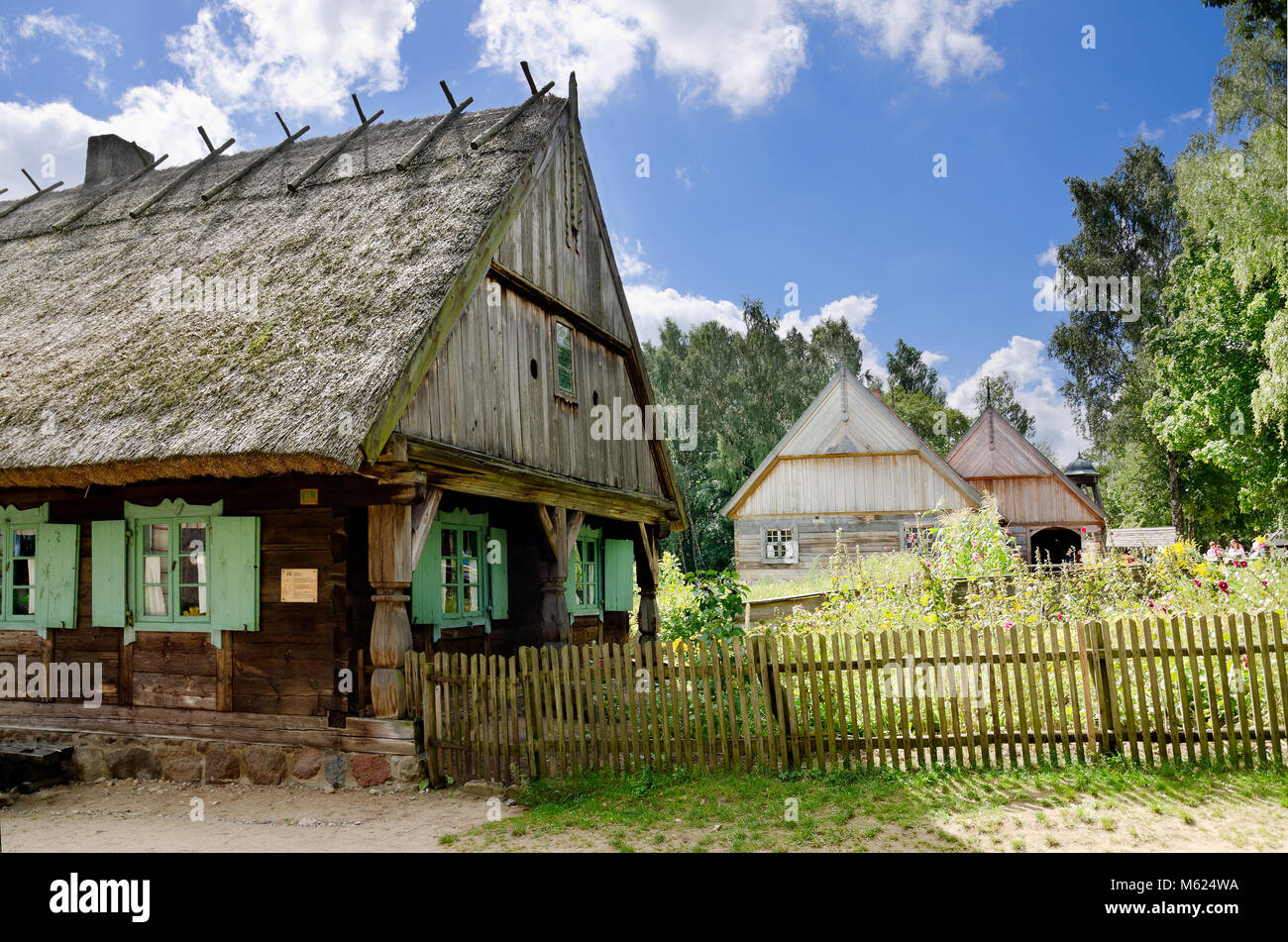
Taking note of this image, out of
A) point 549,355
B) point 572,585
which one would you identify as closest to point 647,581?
point 572,585

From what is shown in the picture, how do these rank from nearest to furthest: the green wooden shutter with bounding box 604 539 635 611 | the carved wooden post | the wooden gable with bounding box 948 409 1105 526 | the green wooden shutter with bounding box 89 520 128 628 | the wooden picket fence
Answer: the wooden picket fence → the carved wooden post → the green wooden shutter with bounding box 89 520 128 628 → the green wooden shutter with bounding box 604 539 635 611 → the wooden gable with bounding box 948 409 1105 526

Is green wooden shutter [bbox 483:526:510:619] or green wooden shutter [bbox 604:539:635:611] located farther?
green wooden shutter [bbox 604:539:635:611]

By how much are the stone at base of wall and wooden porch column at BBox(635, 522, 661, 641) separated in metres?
6.26

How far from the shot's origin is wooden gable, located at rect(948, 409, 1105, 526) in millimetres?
29156

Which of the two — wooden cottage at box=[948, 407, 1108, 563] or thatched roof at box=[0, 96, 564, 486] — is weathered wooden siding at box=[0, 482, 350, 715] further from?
wooden cottage at box=[948, 407, 1108, 563]

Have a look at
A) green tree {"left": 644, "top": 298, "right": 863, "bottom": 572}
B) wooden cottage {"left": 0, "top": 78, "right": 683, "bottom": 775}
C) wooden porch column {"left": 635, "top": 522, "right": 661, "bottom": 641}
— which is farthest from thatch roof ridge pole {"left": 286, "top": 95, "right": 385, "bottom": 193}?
green tree {"left": 644, "top": 298, "right": 863, "bottom": 572}

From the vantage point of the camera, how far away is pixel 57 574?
29.8 feet

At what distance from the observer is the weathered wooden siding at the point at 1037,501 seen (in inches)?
1144

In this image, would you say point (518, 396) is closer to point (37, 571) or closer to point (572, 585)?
point (572, 585)

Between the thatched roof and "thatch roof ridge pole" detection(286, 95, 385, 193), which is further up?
"thatch roof ridge pole" detection(286, 95, 385, 193)

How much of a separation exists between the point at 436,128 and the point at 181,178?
172 inches

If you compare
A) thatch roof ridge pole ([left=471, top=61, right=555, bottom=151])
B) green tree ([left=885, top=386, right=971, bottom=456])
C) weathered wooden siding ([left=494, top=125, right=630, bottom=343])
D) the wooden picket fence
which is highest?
green tree ([left=885, top=386, right=971, bottom=456])

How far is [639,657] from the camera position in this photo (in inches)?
294

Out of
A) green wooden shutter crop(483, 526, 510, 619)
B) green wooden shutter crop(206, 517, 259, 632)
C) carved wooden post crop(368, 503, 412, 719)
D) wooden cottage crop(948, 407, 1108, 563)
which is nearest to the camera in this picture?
carved wooden post crop(368, 503, 412, 719)
